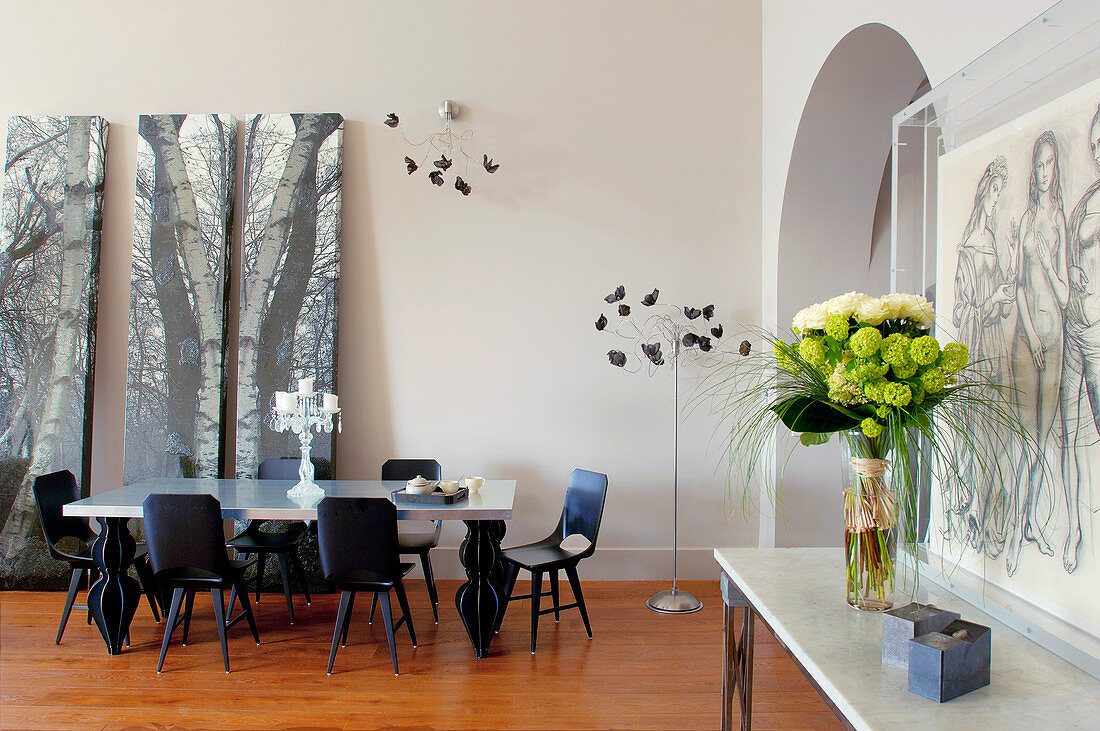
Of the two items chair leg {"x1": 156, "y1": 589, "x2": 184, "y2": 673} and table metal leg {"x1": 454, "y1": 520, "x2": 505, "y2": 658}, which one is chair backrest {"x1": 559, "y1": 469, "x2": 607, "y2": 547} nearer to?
table metal leg {"x1": 454, "y1": 520, "x2": 505, "y2": 658}

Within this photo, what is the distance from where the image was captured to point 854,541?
1.75m

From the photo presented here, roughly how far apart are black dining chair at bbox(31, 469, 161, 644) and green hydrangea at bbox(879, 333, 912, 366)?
150 inches

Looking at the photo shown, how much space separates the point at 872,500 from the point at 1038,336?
0.53 metres

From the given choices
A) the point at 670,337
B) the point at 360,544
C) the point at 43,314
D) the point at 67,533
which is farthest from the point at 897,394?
the point at 43,314

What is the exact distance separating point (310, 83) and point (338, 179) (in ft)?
2.38

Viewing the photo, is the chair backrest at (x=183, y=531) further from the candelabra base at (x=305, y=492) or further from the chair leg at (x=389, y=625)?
the chair leg at (x=389, y=625)

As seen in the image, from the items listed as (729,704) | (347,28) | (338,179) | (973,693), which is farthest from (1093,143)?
(347,28)

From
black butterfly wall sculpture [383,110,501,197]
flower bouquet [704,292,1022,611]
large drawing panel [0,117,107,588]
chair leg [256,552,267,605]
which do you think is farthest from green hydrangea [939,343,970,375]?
large drawing panel [0,117,107,588]

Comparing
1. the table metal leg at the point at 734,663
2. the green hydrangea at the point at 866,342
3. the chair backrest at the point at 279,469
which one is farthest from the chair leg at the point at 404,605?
the green hydrangea at the point at 866,342

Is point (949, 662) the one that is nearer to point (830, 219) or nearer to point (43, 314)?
point (830, 219)

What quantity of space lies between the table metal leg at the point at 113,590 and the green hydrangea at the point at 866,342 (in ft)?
12.0

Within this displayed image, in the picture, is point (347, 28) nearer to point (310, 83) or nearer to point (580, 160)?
point (310, 83)

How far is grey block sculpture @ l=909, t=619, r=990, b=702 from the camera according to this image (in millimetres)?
1288

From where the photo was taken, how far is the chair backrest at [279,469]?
14.7ft
